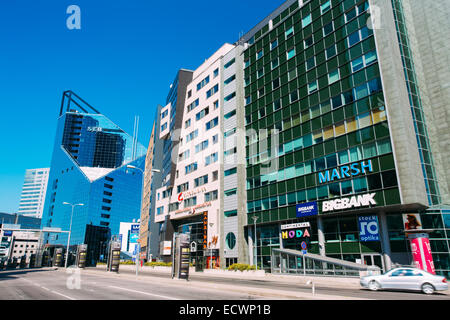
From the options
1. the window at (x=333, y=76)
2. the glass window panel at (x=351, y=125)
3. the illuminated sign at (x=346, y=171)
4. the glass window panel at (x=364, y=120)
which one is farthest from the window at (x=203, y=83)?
the glass window panel at (x=364, y=120)

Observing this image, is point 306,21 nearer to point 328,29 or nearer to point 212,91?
point 328,29

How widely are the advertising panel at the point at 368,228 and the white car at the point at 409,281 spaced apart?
13925mm

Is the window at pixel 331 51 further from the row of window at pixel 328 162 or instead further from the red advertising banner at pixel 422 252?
the red advertising banner at pixel 422 252

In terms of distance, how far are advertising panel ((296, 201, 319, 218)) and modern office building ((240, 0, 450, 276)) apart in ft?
0.44

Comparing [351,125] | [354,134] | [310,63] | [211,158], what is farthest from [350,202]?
[211,158]

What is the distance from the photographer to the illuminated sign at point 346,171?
35094 millimetres

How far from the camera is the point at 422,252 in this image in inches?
1136

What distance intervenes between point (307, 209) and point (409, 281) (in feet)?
67.4

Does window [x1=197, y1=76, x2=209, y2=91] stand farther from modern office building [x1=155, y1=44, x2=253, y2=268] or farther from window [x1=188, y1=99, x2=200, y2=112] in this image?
window [x1=188, y1=99, x2=200, y2=112]

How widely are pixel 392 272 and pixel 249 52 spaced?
47.6 meters

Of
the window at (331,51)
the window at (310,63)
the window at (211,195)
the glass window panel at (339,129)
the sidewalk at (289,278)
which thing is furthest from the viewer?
the window at (211,195)
